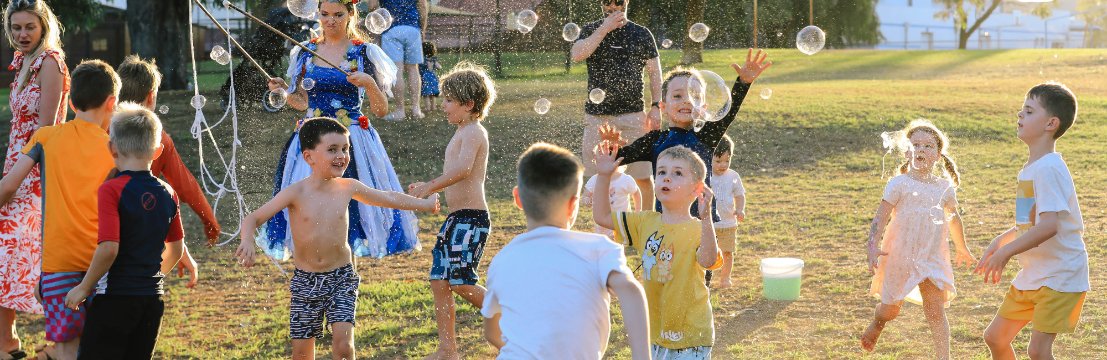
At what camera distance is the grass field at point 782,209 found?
234 inches

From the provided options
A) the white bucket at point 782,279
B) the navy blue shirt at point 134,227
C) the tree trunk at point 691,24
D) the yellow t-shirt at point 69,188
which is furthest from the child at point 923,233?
the tree trunk at point 691,24

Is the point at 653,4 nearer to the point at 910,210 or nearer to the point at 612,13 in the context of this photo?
the point at 612,13

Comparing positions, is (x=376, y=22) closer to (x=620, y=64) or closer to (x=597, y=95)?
(x=597, y=95)

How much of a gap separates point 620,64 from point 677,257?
3213 millimetres

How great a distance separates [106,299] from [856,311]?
12.9ft

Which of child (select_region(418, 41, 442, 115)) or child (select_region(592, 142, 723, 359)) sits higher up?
child (select_region(418, 41, 442, 115))

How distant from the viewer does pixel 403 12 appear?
39.5 feet

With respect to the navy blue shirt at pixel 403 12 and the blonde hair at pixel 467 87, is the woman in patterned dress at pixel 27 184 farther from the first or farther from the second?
the navy blue shirt at pixel 403 12

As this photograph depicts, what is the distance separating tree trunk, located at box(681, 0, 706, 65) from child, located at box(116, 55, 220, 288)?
17.4m

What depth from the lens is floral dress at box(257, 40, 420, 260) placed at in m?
5.89

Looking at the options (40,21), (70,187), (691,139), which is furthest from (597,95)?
(70,187)

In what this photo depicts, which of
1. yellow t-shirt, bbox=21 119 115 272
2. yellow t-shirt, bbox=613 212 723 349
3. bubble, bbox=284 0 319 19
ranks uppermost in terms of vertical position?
bubble, bbox=284 0 319 19

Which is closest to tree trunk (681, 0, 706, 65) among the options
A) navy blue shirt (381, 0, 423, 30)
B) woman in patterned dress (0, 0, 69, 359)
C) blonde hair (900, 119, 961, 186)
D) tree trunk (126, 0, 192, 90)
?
tree trunk (126, 0, 192, 90)

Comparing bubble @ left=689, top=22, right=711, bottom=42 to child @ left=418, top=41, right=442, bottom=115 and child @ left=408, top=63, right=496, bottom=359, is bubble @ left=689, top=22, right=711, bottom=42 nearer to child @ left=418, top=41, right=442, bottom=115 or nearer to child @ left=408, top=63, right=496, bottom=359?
child @ left=408, top=63, right=496, bottom=359
